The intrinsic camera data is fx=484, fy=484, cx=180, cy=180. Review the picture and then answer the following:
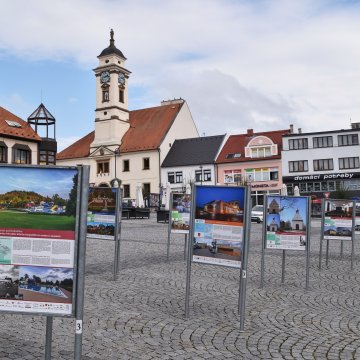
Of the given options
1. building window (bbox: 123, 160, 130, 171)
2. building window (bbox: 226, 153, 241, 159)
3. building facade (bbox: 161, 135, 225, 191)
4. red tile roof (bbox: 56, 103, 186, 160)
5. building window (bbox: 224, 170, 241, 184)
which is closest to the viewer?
building window (bbox: 224, 170, 241, 184)

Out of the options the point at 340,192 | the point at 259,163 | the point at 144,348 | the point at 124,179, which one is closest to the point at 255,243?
the point at 144,348

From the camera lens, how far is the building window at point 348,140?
5331 centimetres

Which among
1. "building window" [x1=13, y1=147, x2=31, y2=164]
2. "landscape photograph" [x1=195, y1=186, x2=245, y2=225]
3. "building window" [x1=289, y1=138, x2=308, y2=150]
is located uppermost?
"building window" [x1=289, y1=138, x2=308, y2=150]

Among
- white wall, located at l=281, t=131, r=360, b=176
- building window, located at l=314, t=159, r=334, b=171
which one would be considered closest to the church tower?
white wall, located at l=281, t=131, r=360, b=176

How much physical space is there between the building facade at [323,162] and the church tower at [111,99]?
24.1m

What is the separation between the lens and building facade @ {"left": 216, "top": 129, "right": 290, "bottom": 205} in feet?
188

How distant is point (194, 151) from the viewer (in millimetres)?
63562

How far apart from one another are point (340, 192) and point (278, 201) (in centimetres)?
4425

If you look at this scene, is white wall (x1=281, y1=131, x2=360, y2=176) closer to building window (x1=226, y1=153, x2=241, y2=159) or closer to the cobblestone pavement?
building window (x1=226, y1=153, x2=241, y2=159)

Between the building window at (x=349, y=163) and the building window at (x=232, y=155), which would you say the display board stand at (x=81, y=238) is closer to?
the building window at (x=349, y=163)

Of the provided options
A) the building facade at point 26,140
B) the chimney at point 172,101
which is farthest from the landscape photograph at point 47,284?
the chimney at point 172,101

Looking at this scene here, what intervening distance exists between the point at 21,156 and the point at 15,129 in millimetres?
2687

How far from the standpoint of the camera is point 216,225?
7125 millimetres

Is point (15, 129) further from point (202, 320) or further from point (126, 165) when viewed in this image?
point (202, 320)
